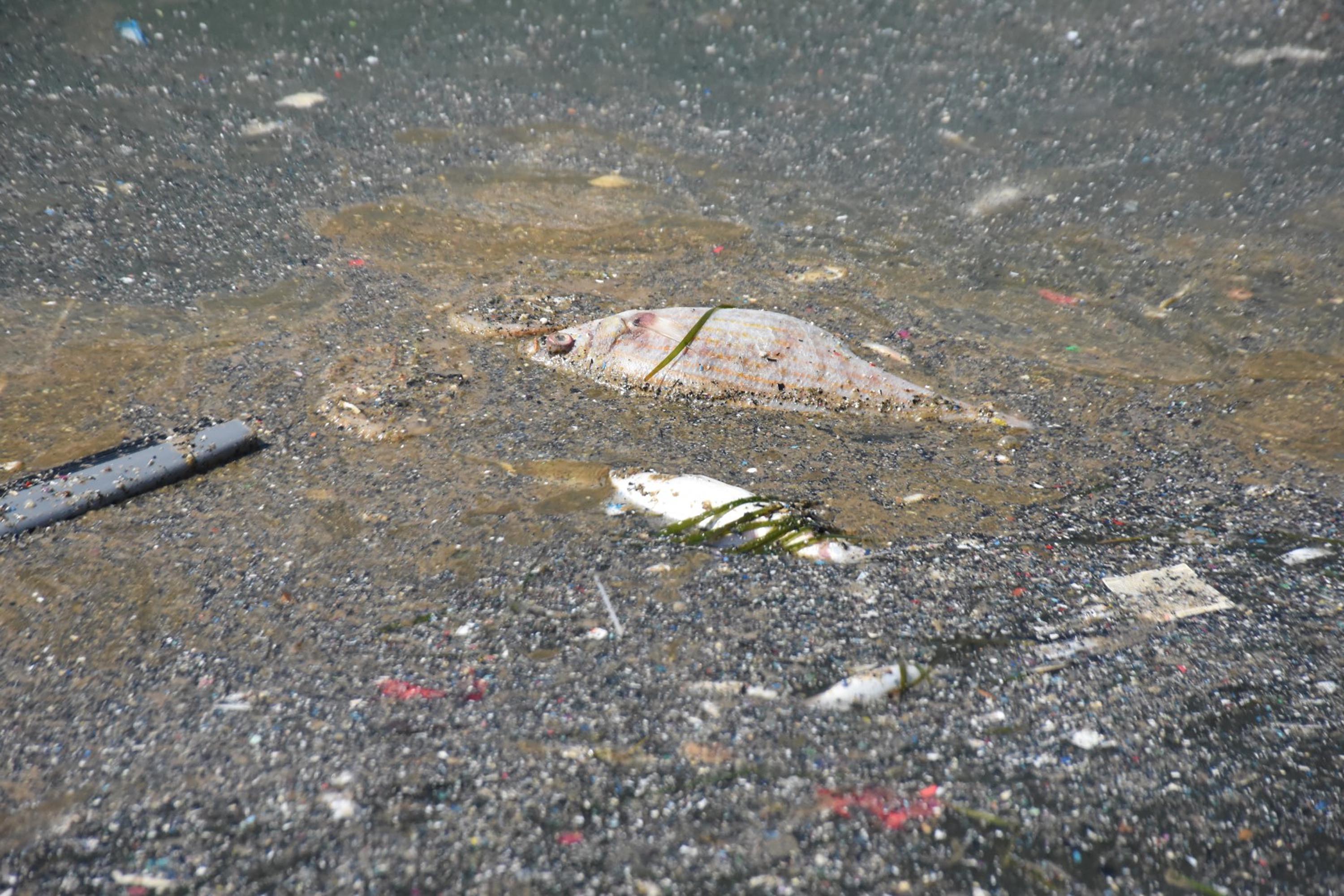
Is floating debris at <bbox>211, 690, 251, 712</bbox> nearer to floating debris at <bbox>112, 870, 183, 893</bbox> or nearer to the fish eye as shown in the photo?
floating debris at <bbox>112, 870, 183, 893</bbox>

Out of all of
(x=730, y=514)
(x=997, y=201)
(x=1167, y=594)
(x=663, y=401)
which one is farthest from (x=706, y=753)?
(x=997, y=201)

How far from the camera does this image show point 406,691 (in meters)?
2.45

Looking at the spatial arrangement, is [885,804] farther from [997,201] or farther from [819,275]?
[997,201]

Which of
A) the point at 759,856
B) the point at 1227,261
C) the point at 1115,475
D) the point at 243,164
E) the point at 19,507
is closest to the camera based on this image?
the point at 759,856

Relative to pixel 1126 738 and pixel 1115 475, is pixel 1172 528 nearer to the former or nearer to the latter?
pixel 1115 475

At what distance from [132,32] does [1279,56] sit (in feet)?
29.9

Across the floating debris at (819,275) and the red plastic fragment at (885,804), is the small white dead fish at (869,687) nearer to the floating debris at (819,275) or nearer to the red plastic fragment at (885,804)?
the red plastic fragment at (885,804)

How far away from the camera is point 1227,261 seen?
16.6ft

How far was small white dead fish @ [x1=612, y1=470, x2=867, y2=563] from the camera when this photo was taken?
2.95 meters

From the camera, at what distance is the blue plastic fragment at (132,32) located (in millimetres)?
6863

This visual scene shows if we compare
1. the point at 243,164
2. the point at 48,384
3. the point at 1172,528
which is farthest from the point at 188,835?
the point at 243,164

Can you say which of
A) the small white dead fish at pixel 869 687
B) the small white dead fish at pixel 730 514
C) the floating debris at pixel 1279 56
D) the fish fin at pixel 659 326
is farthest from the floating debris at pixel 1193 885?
the floating debris at pixel 1279 56

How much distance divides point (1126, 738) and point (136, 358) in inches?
165

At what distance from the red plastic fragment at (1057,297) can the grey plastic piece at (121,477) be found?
408 centimetres
